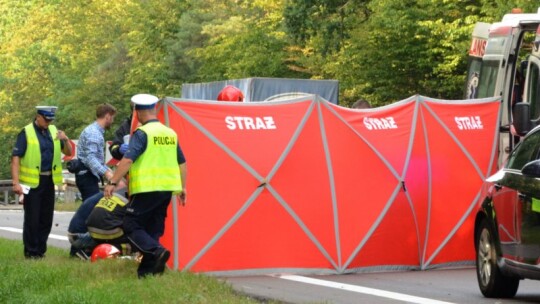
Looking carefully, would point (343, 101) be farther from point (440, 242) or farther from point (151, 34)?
point (440, 242)

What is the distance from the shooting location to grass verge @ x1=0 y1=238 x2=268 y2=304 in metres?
12.0

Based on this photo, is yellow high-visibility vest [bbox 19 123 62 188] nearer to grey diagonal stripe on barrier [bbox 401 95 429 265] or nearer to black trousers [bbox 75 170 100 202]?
black trousers [bbox 75 170 100 202]

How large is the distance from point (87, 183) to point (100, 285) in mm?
4193

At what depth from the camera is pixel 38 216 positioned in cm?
1702

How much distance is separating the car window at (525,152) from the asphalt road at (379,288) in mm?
1194

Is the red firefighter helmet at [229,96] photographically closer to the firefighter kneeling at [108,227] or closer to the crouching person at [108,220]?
the firefighter kneeling at [108,227]

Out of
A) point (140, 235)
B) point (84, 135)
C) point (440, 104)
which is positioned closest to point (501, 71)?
point (440, 104)

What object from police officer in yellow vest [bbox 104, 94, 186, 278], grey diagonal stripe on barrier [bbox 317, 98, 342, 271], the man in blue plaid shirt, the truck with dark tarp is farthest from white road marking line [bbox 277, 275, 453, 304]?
the truck with dark tarp

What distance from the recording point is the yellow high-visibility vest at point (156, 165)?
1334 cm

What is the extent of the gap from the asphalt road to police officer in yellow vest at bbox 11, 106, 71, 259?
2683mm

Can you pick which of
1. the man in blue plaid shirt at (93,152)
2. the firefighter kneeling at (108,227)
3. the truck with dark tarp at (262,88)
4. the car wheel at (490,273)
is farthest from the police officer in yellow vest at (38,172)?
the truck with dark tarp at (262,88)

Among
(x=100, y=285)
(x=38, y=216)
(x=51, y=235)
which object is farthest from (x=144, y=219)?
(x=51, y=235)

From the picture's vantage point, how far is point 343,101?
52.8 meters

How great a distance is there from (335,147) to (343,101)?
36119 millimetres
